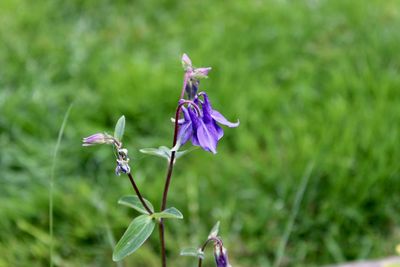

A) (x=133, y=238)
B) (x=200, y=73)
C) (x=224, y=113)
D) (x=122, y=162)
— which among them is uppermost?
(x=224, y=113)

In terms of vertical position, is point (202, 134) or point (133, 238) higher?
point (202, 134)

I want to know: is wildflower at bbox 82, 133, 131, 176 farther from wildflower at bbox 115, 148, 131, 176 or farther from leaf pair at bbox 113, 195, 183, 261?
leaf pair at bbox 113, 195, 183, 261

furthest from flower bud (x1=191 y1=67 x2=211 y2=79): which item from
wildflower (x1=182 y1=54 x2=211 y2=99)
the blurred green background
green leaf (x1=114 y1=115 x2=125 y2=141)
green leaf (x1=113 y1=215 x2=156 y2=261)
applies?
the blurred green background

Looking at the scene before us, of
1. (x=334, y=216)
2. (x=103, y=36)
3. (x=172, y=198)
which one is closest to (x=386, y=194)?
(x=334, y=216)

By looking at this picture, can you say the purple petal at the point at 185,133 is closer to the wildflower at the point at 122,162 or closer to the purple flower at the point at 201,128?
the purple flower at the point at 201,128

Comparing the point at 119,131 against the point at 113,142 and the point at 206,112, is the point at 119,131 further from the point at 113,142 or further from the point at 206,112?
the point at 206,112

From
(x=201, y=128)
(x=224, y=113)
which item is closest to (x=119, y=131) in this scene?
(x=201, y=128)

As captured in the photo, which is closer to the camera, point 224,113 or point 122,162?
point 122,162
